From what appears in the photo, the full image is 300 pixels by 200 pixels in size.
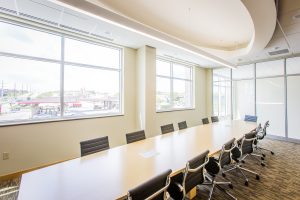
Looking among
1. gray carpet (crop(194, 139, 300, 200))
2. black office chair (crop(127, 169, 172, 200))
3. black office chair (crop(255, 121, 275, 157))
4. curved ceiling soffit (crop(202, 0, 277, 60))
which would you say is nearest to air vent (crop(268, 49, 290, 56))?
curved ceiling soffit (crop(202, 0, 277, 60))

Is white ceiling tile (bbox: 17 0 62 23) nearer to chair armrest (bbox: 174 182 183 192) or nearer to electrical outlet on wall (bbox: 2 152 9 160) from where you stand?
→ electrical outlet on wall (bbox: 2 152 9 160)

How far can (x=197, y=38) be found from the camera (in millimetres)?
4699

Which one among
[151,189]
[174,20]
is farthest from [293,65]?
[151,189]

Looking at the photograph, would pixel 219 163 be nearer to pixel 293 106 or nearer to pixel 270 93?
pixel 293 106

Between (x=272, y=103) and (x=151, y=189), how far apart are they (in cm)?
644

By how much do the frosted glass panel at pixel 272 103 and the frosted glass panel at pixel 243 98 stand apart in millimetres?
222

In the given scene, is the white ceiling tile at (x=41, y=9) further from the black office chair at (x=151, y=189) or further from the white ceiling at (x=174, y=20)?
the black office chair at (x=151, y=189)

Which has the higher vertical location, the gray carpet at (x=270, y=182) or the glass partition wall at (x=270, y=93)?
the glass partition wall at (x=270, y=93)

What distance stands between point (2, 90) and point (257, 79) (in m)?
7.71

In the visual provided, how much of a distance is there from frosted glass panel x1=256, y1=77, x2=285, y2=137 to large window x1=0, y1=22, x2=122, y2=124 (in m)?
5.50

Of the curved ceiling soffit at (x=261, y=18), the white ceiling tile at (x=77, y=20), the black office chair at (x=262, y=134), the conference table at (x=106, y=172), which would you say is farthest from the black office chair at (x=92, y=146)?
the black office chair at (x=262, y=134)

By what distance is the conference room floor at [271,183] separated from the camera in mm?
2396

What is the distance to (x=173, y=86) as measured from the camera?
635 cm

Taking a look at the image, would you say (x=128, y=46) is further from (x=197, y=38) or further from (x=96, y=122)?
(x=96, y=122)
